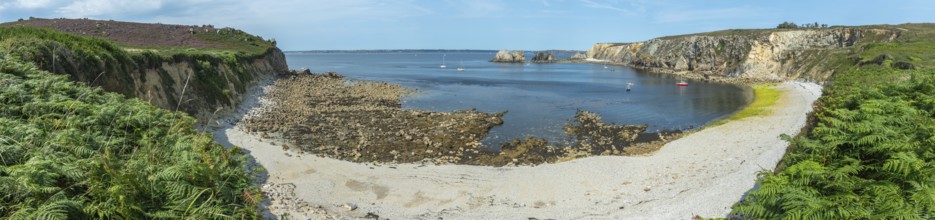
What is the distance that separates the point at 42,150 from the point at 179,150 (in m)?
2.23

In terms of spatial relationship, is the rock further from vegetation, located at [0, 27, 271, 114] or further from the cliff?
vegetation, located at [0, 27, 271, 114]

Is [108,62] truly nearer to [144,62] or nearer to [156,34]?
[144,62]

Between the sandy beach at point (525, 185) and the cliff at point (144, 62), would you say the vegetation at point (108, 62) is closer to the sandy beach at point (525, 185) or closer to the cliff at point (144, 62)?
the cliff at point (144, 62)

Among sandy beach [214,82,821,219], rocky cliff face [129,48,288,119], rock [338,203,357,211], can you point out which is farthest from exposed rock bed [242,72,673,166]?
rock [338,203,357,211]

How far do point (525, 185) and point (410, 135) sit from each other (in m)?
12.0

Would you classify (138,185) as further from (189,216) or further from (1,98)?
(1,98)

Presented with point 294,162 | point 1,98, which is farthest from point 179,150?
point 294,162

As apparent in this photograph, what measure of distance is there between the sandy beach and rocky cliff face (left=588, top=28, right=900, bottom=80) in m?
54.8

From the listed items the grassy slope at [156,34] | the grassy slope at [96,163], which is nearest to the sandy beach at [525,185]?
the grassy slope at [96,163]

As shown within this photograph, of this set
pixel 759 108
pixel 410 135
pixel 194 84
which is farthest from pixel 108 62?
pixel 759 108

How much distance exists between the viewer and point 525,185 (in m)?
20.0

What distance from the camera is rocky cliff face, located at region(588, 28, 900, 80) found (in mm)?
79850

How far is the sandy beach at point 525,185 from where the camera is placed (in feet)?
53.4

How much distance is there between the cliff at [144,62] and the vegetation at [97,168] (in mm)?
1961
